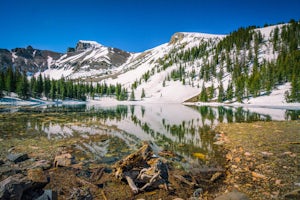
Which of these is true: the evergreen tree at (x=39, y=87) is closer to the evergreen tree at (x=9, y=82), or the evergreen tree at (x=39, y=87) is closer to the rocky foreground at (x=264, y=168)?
the evergreen tree at (x=9, y=82)

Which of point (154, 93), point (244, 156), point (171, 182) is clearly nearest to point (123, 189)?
point (171, 182)

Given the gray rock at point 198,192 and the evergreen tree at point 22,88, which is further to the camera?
the evergreen tree at point 22,88

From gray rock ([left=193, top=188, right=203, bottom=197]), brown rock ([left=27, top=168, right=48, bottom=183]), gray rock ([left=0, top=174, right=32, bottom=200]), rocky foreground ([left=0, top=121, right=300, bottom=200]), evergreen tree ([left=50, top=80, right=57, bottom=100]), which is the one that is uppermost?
evergreen tree ([left=50, top=80, right=57, bottom=100])

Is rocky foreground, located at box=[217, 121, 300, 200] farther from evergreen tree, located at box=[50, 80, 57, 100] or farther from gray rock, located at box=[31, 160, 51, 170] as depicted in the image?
evergreen tree, located at box=[50, 80, 57, 100]

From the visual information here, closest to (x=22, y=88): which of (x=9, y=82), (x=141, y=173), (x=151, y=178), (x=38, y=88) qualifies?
(x=9, y=82)

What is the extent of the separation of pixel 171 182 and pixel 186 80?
175438mm

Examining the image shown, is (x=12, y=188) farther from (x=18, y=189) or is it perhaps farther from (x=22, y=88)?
(x=22, y=88)

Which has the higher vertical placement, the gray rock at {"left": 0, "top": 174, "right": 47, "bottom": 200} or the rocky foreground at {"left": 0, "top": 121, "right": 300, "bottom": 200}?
the gray rock at {"left": 0, "top": 174, "right": 47, "bottom": 200}

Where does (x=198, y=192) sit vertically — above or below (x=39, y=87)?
below

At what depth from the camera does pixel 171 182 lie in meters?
10.5

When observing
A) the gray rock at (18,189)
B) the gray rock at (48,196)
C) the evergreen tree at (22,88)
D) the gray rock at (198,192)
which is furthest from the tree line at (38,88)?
the gray rock at (198,192)

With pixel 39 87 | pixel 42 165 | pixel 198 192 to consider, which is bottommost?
pixel 198 192

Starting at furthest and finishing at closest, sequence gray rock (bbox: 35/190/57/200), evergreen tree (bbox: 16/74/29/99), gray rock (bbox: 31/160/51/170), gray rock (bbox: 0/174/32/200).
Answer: evergreen tree (bbox: 16/74/29/99) < gray rock (bbox: 31/160/51/170) < gray rock (bbox: 35/190/57/200) < gray rock (bbox: 0/174/32/200)

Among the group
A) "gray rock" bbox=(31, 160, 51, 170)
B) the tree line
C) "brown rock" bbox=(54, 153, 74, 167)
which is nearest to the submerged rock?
"brown rock" bbox=(54, 153, 74, 167)
